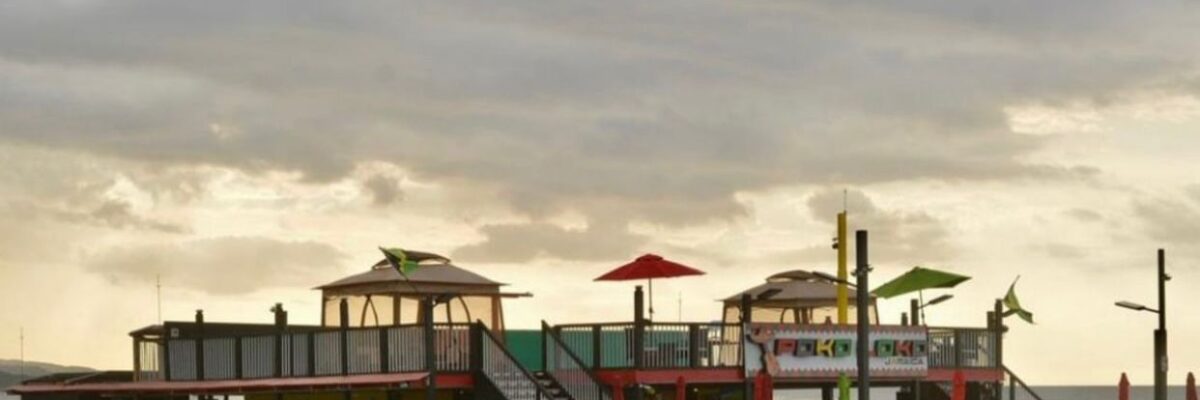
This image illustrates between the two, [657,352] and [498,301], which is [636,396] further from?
[498,301]

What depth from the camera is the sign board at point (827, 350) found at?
165 ft

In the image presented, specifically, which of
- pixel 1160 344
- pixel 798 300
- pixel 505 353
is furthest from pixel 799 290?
pixel 505 353

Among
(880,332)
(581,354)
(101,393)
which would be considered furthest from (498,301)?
(101,393)

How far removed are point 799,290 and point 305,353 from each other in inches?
582

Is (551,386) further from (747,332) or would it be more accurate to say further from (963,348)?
(963,348)

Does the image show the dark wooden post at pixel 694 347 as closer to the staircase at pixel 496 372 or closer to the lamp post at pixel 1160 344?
the staircase at pixel 496 372

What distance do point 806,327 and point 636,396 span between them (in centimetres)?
499

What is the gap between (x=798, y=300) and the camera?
59531mm

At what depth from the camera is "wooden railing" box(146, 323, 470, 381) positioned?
46906mm

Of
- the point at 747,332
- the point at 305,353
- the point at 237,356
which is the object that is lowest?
the point at 237,356

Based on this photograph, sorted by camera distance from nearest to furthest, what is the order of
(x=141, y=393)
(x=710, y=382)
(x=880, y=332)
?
(x=710, y=382) → (x=880, y=332) → (x=141, y=393)

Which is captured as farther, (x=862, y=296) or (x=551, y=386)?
(x=551, y=386)

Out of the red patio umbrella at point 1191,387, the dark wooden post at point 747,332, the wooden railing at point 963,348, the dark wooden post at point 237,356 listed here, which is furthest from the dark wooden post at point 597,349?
the red patio umbrella at point 1191,387

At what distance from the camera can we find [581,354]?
48.5m
